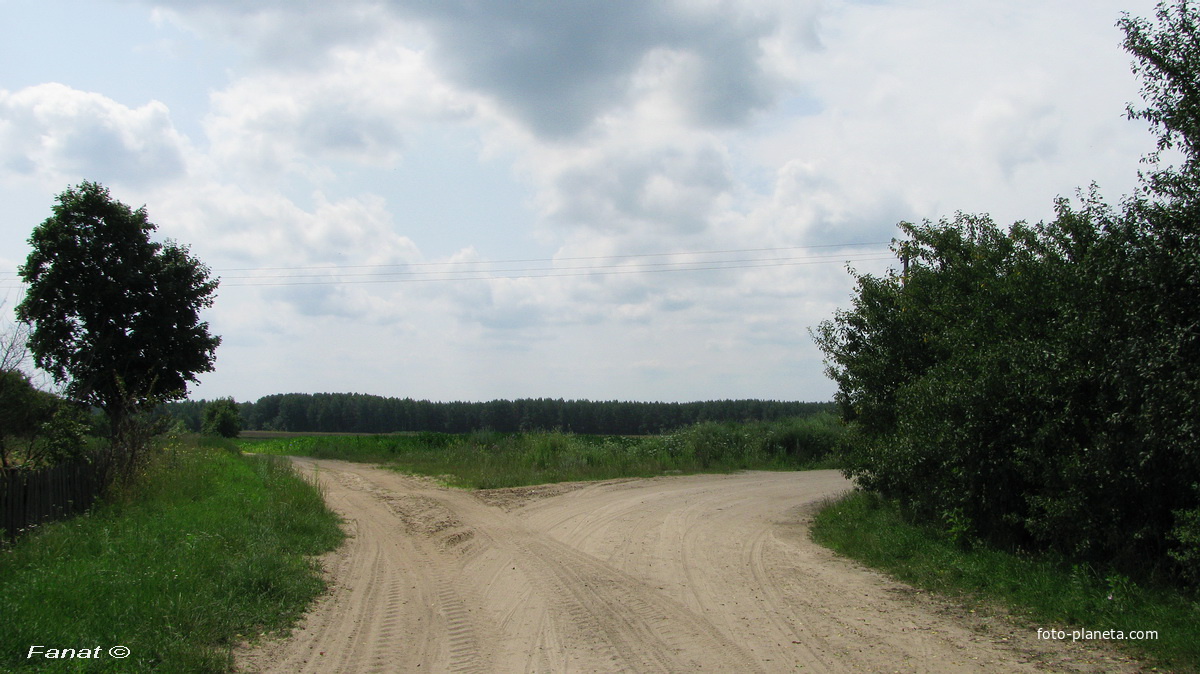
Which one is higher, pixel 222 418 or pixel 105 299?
pixel 105 299

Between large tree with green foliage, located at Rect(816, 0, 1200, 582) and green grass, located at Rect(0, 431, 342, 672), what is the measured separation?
871 centimetres

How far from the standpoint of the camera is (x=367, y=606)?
8031 mm

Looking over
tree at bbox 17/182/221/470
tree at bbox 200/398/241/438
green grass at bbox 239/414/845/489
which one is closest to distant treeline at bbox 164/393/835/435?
tree at bbox 200/398/241/438

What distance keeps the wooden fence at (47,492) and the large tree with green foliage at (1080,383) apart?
41.9 ft

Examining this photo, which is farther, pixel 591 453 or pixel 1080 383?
pixel 591 453

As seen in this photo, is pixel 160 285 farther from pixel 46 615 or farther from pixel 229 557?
pixel 46 615

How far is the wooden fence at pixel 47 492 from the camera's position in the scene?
31.3 ft

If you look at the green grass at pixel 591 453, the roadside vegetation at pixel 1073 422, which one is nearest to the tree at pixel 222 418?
the green grass at pixel 591 453

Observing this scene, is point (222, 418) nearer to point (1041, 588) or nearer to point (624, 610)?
point (624, 610)

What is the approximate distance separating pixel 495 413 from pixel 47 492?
248 feet

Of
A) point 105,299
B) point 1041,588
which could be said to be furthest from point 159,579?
point 105,299

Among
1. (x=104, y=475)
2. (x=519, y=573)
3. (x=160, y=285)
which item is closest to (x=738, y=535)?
(x=519, y=573)

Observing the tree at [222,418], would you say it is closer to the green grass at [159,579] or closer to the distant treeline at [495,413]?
the distant treeline at [495,413]

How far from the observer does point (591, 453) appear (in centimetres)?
2752
